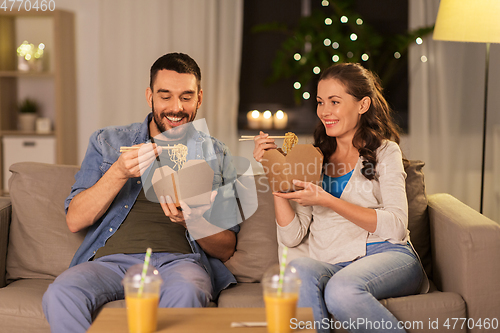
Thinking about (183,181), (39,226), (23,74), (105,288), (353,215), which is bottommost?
(105,288)

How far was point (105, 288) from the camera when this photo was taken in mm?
1408

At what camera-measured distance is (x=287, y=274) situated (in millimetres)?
988

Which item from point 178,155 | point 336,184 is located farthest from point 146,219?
point 336,184

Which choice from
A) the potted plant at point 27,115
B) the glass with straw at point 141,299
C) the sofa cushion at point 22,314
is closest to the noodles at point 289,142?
the glass with straw at point 141,299

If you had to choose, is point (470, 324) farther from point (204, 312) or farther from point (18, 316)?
point (18, 316)

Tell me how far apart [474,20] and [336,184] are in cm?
124

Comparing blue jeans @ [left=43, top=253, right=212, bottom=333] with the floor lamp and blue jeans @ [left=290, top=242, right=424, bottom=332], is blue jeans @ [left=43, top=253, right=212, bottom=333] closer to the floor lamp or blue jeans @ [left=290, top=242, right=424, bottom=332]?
blue jeans @ [left=290, top=242, right=424, bottom=332]

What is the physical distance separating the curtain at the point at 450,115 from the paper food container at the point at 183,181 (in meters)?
2.31

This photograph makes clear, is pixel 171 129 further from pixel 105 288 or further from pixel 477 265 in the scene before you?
pixel 477 265

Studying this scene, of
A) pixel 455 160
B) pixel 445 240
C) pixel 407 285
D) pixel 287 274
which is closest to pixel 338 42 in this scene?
pixel 455 160

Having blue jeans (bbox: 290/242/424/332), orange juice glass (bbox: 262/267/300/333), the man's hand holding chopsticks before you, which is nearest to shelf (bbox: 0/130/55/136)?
the man's hand holding chopsticks

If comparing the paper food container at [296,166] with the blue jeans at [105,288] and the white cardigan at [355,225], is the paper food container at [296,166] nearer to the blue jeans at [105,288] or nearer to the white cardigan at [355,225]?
the white cardigan at [355,225]

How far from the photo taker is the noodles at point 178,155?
5.17ft

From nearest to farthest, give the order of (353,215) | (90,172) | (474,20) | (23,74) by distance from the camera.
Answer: (353,215), (90,172), (474,20), (23,74)
